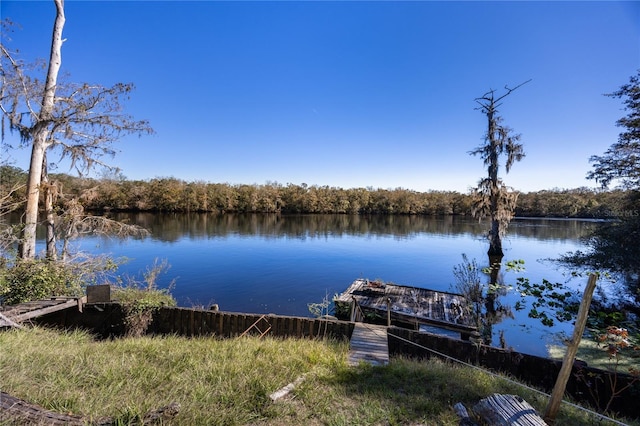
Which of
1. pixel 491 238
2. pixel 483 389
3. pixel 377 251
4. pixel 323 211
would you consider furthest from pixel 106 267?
pixel 323 211

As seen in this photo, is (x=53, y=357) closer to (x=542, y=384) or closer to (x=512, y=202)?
(x=542, y=384)

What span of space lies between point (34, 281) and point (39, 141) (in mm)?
4378

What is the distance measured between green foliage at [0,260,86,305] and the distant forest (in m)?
53.7

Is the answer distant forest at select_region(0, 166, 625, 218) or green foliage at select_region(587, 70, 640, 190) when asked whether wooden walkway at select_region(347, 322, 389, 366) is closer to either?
green foliage at select_region(587, 70, 640, 190)

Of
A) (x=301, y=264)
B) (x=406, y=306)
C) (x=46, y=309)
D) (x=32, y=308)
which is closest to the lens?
(x=32, y=308)

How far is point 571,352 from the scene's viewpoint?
10.2 feet

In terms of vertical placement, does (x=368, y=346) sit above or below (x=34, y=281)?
below

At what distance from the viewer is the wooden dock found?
924 centimetres

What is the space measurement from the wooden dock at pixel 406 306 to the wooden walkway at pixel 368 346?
1.76 meters

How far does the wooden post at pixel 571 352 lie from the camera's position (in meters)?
3.02

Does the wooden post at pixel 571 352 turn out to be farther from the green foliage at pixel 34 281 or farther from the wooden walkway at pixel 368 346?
the green foliage at pixel 34 281

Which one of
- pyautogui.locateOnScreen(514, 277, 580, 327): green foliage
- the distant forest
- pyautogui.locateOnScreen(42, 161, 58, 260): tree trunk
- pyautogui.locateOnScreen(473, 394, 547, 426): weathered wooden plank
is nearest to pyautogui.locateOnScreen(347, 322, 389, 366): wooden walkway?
pyautogui.locateOnScreen(473, 394, 547, 426): weathered wooden plank

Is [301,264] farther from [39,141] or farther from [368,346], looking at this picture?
[39,141]

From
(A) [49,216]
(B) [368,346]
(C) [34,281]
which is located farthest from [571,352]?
(A) [49,216]
